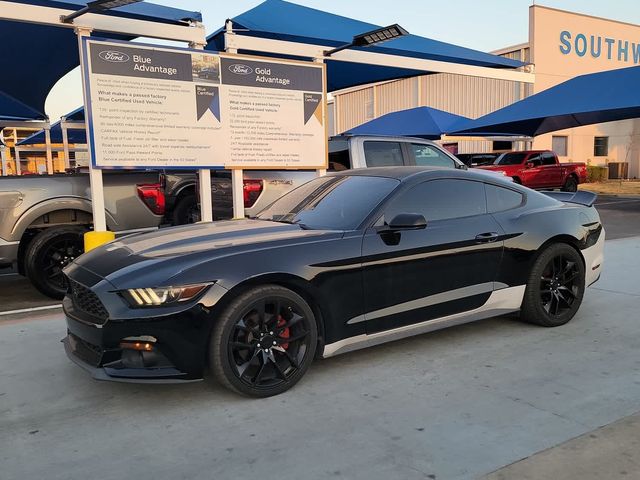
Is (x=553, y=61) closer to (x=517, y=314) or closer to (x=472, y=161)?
(x=472, y=161)

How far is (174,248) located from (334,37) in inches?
245

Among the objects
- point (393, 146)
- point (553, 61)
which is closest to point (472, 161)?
point (553, 61)

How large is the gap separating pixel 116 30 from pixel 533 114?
14127 mm

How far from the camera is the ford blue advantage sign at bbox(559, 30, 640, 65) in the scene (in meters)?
28.8

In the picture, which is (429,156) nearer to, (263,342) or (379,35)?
(379,35)

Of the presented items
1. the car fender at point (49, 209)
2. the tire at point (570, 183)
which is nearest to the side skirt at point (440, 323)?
the car fender at point (49, 209)

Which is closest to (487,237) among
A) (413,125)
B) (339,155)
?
(339,155)

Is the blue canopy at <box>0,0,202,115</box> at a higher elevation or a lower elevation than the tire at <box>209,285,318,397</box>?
higher

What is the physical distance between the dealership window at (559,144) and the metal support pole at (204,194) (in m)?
26.5

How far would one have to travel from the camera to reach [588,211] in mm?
5242

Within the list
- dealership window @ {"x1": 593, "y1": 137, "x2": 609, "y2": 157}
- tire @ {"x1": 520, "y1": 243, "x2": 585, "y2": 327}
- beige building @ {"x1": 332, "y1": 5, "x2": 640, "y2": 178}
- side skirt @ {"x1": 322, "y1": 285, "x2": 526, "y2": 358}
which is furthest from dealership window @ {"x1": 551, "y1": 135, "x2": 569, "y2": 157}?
side skirt @ {"x1": 322, "y1": 285, "x2": 526, "y2": 358}

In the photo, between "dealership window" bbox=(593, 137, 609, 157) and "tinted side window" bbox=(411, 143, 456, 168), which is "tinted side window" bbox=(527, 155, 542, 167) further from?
"dealership window" bbox=(593, 137, 609, 157)

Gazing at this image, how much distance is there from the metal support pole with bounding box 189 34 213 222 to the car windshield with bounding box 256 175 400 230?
2506 millimetres

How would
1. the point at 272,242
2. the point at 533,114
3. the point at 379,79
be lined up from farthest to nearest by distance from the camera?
the point at 533,114
the point at 379,79
the point at 272,242
